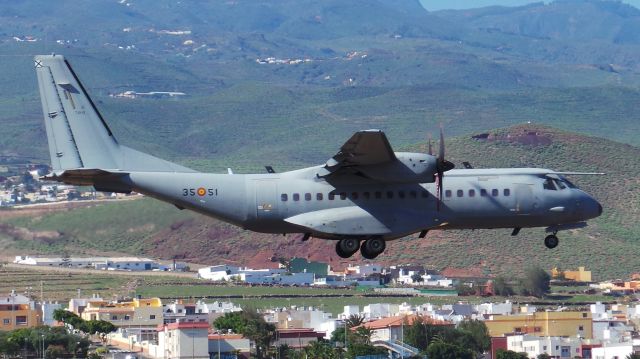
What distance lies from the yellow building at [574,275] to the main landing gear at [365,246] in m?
87.8

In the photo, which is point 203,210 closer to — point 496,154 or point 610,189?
point 610,189

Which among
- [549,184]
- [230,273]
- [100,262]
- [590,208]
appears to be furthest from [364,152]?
[100,262]

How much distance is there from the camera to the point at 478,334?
122375 millimetres

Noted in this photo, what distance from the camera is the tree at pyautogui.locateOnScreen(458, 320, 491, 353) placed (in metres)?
122

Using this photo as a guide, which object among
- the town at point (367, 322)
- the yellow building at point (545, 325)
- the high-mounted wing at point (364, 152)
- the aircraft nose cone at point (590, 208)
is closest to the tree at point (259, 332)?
the town at point (367, 322)

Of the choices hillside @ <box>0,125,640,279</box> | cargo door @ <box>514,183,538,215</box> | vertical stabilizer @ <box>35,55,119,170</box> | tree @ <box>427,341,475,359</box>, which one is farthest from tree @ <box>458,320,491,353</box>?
vertical stabilizer @ <box>35,55,119,170</box>

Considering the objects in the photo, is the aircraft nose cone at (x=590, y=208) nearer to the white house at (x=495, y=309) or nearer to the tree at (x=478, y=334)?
the tree at (x=478, y=334)

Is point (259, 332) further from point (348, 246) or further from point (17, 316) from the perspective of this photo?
point (348, 246)

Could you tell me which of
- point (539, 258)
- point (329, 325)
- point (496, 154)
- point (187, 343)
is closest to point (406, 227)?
point (187, 343)

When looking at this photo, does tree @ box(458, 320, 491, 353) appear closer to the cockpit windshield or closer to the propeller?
the cockpit windshield

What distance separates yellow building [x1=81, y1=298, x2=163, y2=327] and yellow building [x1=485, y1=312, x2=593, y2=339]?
25.7m

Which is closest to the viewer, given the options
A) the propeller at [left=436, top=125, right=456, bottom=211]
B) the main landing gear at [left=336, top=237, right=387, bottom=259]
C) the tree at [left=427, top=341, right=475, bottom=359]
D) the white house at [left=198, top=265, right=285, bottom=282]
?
the propeller at [left=436, top=125, right=456, bottom=211]

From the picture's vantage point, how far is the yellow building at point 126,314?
128600 mm

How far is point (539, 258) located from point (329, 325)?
37.1 meters
